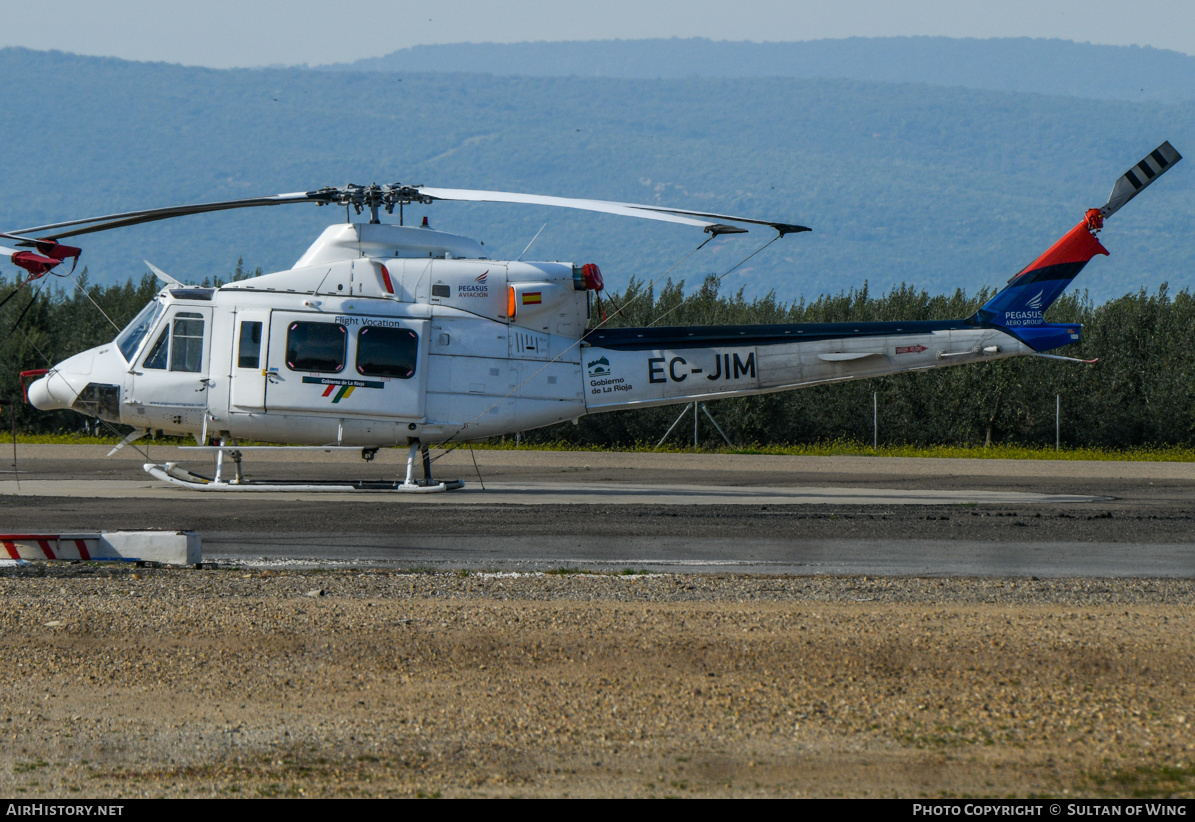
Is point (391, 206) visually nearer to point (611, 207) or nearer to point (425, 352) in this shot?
point (425, 352)

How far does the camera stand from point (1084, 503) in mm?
15719

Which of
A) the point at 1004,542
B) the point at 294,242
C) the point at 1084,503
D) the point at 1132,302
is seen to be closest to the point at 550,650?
the point at 1004,542

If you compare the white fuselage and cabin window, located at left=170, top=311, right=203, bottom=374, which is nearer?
the white fuselage

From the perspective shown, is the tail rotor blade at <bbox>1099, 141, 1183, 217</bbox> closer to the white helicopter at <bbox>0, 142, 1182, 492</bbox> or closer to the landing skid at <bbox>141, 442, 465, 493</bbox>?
the white helicopter at <bbox>0, 142, 1182, 492</bbox>

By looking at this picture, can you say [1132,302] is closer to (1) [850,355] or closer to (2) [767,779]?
(1) [850,355]

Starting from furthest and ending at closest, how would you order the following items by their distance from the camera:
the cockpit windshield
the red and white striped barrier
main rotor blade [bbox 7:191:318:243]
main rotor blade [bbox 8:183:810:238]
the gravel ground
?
1. the cockpit windshield
2. main rotor blade [bbox 7:191:318:243]
3. main rotor blade [bbox 8:183:810:238]
4. the red and white striped barrier
5. the gravel ground

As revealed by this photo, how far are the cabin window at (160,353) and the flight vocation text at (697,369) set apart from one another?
671 cm

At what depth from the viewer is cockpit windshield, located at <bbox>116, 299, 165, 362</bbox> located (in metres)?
16.4

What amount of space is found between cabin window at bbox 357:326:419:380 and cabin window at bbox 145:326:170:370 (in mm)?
2714

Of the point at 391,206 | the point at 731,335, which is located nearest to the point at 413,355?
the point at 391,206

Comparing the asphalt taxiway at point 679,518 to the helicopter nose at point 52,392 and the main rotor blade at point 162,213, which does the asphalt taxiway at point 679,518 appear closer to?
the helicopter nose at point 52,392

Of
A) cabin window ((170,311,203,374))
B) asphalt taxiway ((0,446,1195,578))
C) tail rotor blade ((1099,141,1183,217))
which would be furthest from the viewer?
cabin window ((170,311,203,374))

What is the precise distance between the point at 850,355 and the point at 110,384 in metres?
10.4

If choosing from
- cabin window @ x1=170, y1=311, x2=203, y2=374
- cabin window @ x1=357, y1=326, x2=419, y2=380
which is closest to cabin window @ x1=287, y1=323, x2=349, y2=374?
cabin window @ x1=357, y1=326, x2=419, y2=380
